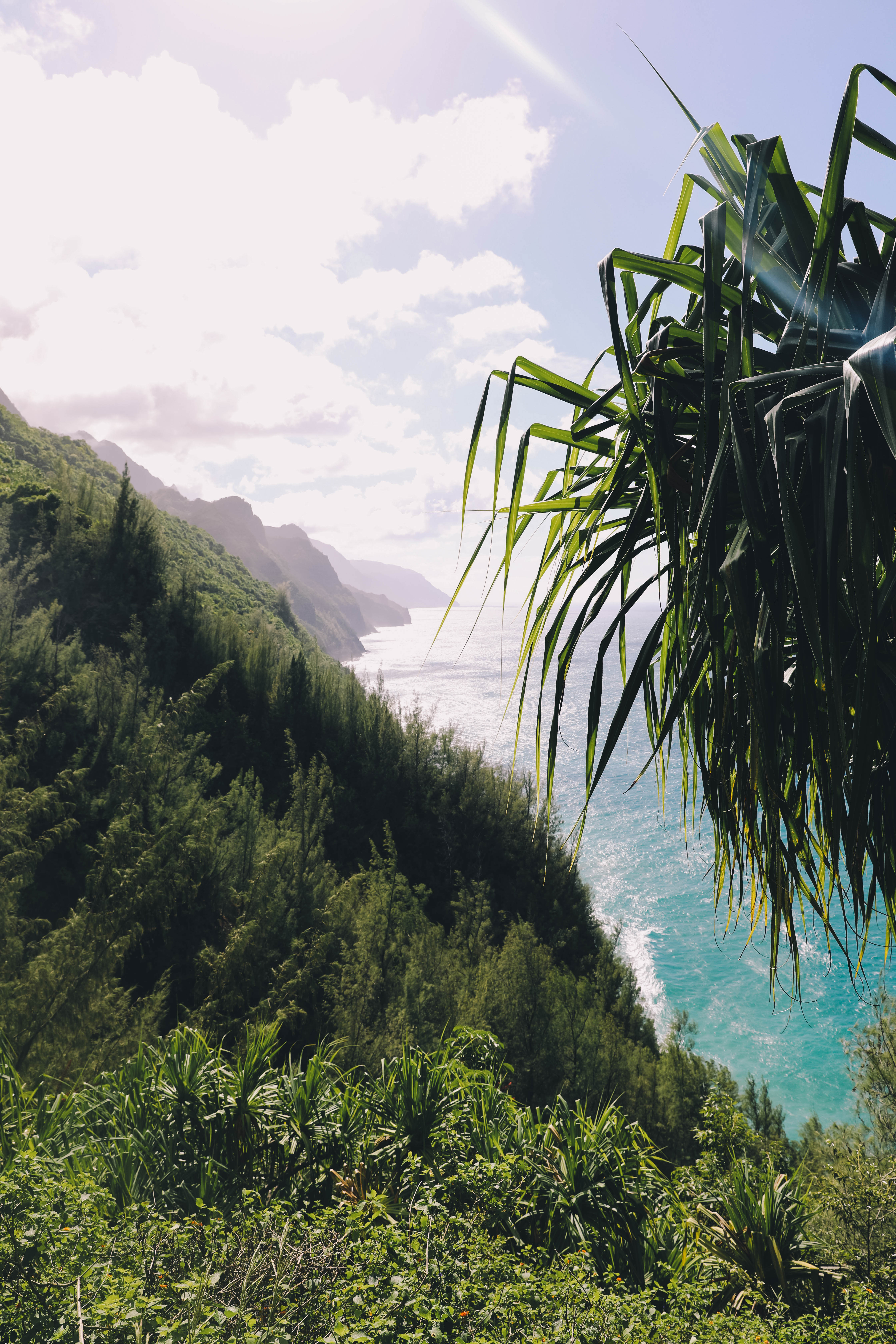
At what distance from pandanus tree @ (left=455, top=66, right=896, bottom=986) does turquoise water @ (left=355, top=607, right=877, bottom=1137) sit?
37cm

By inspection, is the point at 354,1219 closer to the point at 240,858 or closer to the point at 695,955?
the point at 240,858

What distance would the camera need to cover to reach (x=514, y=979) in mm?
9359

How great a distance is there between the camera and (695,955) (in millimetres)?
23000

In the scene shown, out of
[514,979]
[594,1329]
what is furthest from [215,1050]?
[514,979]

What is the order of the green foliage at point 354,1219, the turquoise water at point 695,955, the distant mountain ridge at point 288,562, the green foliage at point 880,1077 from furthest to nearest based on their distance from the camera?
1. the distant mountain ridge at point 288,562
2. the turquoise water at point 695,955
3. the green foliage at point 880,1077
4. the green foliage at point 354,1219

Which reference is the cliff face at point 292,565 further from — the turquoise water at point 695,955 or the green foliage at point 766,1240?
the green foliage at point 766,1240

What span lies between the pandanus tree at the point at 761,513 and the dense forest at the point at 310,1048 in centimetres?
136

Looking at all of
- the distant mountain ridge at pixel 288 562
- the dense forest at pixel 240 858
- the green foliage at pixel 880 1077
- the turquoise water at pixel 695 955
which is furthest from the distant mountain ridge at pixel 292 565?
the green foliage at pixel 880 1077

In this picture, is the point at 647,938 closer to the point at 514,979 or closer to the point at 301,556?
the point at 514,979

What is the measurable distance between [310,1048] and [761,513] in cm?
849

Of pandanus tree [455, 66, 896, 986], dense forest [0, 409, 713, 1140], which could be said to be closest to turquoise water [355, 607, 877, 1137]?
pandanus tree [455, 66, 896, 986]

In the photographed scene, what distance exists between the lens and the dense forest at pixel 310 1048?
2.20m

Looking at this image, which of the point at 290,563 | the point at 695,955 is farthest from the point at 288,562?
the point at 695,955

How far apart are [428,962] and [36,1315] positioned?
768 cm
